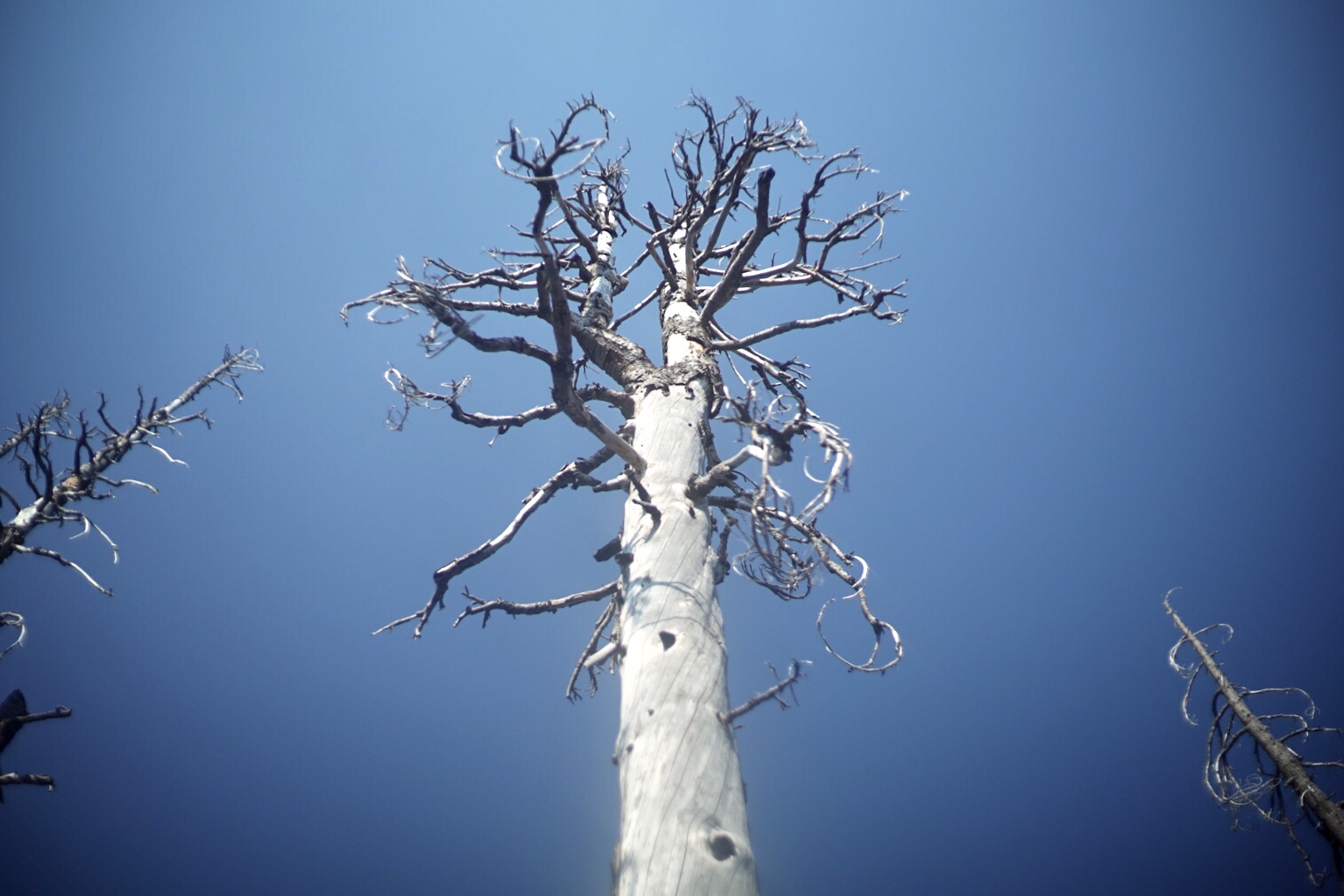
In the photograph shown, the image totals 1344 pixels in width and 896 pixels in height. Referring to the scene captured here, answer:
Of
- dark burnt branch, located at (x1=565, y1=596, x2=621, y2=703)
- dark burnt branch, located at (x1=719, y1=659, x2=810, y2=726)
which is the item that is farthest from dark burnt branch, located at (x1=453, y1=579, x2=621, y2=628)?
dark burnt branch, located at (x1=719, y1=659, x2=810, y2=726)

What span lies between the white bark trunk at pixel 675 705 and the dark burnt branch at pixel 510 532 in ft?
1.23

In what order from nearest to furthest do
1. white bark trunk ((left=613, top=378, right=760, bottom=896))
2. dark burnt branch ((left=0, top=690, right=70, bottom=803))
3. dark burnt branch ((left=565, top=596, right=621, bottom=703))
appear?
white bark trunk ((left=613, top=378, right=760, bottom=896)), dark burnt branch ((left=565, top=596, right=621, bottom=703)), dark burnt branch ((left=0, top=690, right=70, bottom=803))

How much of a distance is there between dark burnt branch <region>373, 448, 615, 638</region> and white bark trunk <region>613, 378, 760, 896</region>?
0.38 metres

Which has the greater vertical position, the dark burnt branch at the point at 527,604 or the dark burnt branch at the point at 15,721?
the dark burnt branch at the point at 527,604

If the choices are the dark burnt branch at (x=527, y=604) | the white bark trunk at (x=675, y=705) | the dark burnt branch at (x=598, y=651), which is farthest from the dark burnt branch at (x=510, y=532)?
the dark burnt branch at (x=598, y=651)

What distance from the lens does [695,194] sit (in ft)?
16.3

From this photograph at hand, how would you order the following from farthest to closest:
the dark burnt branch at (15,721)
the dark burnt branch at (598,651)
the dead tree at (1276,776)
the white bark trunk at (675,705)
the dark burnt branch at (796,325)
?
the dead tree at (1276,776), the dark burnt branch at (796,325), the dark burnt branch at (15,721), the dark burnt branch at (598,651), the white bark trunk at (675,705)

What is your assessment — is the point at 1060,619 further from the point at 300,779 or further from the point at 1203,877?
the point at 300,779

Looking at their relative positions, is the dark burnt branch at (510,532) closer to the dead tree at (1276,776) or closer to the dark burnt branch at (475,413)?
the dark burnt branch at (475,413)

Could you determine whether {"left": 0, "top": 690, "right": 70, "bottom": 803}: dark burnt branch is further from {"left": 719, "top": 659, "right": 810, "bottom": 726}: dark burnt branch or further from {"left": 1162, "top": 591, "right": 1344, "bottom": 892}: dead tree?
{"left": 1162, "top": 591, "right": 1344, "bottom": 892}: dead tree

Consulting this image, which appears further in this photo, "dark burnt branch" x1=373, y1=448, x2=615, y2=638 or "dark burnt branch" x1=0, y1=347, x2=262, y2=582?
"dark burnt branch" x1=0, y1=347, x2=262, y2=582

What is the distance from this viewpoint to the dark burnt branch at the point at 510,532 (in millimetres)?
3109

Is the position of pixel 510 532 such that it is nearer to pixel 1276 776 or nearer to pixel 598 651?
pixel 598 651

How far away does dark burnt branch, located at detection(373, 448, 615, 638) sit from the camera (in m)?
3.11
